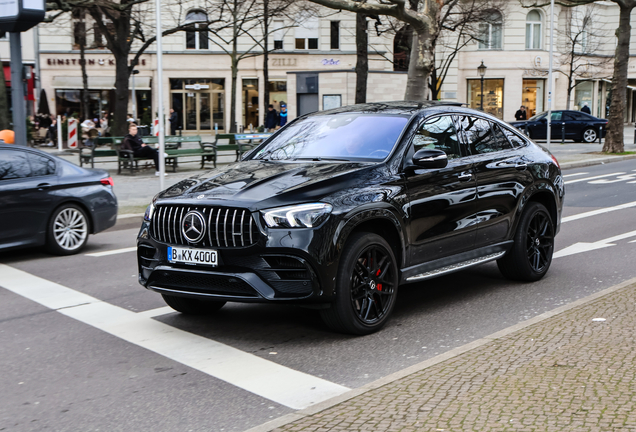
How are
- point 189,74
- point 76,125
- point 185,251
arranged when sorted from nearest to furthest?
1. point 185,251
2. point 76,125
3. point 189,74

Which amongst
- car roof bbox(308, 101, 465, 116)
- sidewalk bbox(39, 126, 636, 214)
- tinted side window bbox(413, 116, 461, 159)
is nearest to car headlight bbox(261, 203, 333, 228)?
tinted side window bbox(413, 116, 461, 159)

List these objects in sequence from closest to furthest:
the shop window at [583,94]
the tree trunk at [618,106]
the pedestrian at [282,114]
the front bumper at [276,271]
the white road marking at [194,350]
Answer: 1. the white road marking at [194,350]
2. the front bumper at [276,271]
3. the tree trunk at [618,106]
4. the pedestrian at [282,114]
5. the shop window at [583,94]

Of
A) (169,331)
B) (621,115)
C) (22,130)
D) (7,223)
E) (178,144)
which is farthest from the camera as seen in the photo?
(621,115)

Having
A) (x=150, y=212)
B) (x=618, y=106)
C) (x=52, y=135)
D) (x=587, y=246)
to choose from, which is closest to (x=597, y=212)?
(x=587, y=246)

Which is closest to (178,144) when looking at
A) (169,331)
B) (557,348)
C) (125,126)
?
(125,126)

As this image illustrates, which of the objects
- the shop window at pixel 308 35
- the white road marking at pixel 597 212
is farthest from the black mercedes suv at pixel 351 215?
the shop window at pixel 308 35

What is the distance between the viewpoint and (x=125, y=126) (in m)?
27.7

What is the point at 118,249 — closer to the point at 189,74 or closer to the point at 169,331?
the point at 169,331

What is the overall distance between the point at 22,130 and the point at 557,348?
11551 millimetres

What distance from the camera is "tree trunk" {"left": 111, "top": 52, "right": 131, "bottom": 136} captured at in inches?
1043

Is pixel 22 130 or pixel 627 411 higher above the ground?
pixel 22 130

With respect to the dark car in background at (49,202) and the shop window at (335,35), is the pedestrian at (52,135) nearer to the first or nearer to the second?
the shop window at (335,35)

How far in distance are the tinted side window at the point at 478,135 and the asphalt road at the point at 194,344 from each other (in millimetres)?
1365

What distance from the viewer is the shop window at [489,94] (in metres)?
52.3
